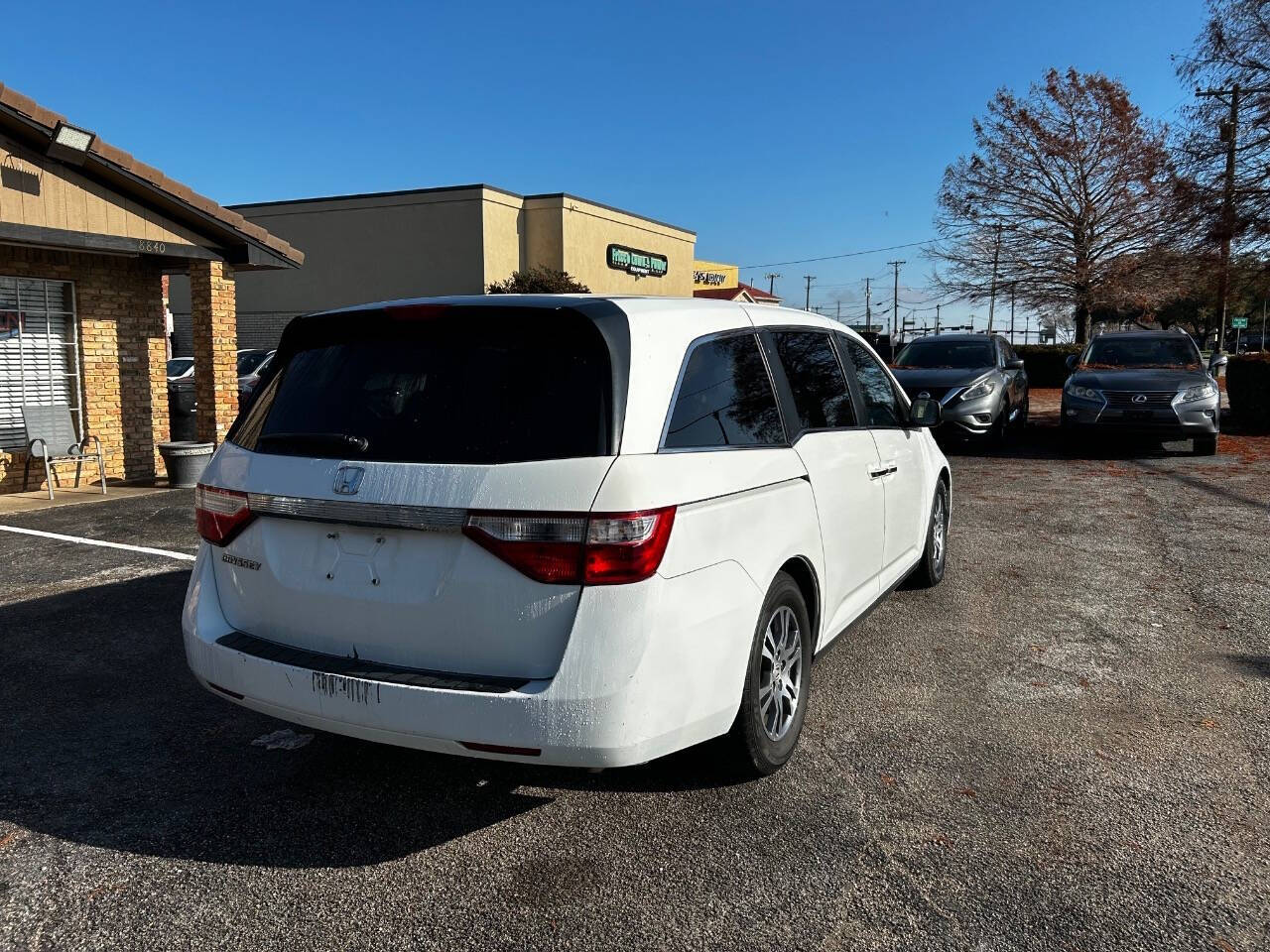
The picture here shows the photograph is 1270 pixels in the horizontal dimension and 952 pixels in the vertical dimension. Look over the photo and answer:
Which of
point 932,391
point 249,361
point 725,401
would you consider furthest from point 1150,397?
point 249,361

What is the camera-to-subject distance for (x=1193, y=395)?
12797 mm

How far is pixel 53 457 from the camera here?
10.9 m

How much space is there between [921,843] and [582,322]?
1974mm

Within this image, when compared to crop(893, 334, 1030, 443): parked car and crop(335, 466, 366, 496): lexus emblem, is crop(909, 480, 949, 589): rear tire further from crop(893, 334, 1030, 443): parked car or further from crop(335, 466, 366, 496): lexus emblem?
crop(893, 334, 1030, 443): parked car

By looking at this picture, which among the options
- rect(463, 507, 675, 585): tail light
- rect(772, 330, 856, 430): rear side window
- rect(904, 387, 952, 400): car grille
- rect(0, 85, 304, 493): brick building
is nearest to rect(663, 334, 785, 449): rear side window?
rect(772, 330, 856, 430): rear side window

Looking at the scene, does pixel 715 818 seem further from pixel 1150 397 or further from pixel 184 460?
pixel 1150 397

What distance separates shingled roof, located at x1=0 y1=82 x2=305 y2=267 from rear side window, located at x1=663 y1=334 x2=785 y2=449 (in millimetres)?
8866

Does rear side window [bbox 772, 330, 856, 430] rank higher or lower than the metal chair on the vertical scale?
higher

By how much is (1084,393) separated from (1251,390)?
5177mm

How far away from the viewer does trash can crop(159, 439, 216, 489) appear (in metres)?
11.4

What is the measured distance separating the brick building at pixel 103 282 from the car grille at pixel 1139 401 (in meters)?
10.8

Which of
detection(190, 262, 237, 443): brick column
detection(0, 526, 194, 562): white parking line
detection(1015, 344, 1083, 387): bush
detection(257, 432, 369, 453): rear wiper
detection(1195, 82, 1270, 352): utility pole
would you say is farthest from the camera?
detection(1015, 344, 1083, 387): bush

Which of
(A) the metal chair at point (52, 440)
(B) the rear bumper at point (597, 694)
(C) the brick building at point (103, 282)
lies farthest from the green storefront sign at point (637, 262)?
(B) the rear bumper at point (597, 694)

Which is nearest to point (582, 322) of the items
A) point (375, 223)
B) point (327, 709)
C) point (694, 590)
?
point (694, 590)
